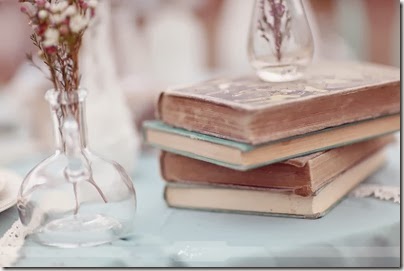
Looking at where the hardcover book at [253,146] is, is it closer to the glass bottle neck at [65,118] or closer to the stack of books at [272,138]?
the stack of books at [272,138]

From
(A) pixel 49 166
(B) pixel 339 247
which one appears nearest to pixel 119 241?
(A) pixel 49 166

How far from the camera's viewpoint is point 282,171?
2.87 ft

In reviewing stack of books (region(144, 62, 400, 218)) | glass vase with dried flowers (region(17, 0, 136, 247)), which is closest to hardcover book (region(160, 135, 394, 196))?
stack of books (region(144, 62, 400, 218))

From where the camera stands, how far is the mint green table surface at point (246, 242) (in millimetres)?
800

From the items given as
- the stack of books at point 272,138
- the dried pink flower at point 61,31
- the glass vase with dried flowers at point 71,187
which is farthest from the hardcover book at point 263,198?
the dried pink flower at point 61,31

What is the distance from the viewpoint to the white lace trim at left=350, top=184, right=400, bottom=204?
96 centimetres

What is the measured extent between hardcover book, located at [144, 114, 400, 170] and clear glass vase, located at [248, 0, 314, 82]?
0.36ft

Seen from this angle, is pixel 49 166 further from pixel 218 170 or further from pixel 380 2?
pixel 380 2

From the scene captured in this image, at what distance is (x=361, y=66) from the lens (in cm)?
107

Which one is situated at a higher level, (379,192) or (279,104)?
(279,104)

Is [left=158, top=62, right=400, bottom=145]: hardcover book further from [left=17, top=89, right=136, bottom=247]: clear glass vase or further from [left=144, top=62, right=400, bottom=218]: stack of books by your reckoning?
[left=17, top=89, right=136, bottom=247]: clear glass vase

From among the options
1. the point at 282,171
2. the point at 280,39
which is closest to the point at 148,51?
the point at 280,39

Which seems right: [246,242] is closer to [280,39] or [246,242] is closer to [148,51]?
[280,39]

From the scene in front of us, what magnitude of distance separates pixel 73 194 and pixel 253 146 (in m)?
0.21
